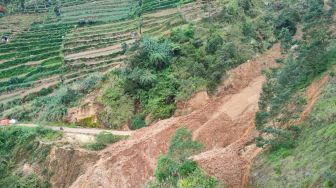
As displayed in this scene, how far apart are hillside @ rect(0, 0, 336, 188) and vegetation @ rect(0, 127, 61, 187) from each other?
0.26 ft

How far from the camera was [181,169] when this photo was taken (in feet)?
85.9

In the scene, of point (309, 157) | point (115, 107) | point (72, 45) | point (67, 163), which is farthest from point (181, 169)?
point (72, 45)

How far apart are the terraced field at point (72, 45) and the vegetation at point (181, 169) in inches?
638

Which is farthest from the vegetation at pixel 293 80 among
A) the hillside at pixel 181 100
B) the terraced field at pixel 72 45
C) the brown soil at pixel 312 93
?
the terraced field at pixel 72 45

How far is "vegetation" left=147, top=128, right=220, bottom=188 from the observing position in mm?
25844

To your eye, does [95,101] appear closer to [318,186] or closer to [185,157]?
[185,157]

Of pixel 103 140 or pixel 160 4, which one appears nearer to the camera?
pixel 103 140

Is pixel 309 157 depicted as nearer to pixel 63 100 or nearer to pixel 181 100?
pixel 181 100

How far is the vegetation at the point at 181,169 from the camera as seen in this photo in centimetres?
2584

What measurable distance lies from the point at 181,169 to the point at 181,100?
33.8ft

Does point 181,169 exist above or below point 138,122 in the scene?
above

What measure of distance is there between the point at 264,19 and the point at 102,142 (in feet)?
51.1

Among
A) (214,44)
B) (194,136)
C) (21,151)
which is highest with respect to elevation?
(214,44)

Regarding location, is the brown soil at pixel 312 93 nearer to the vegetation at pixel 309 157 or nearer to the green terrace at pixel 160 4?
the vegetation at pixel 309 157
